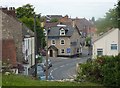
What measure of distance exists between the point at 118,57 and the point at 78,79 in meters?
1.56

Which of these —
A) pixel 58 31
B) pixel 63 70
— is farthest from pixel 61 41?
pixel 63 70

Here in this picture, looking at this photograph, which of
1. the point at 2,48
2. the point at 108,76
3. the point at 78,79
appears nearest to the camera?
the point at 108,76

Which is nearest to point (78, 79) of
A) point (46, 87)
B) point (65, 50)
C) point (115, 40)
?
point (46, 87)

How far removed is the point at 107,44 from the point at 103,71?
34481 millimetres

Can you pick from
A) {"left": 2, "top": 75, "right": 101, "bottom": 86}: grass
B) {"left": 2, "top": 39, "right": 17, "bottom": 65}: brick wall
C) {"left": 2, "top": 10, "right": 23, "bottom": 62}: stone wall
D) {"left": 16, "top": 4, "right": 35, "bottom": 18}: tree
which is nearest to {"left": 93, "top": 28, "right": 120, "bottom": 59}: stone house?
{"left": 2, "top": 10, "right": 23, "bottom": 62}: stone wall

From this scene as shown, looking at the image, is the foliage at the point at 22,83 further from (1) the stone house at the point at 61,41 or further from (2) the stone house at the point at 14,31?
(1) the stone house at the point at 61,41

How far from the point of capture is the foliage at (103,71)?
1220 centimetres

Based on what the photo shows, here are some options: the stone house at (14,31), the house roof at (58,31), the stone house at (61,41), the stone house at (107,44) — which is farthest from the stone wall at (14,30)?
the house roof at (58,31)

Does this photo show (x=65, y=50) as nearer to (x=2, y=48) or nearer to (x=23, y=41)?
(x=23, y=41)

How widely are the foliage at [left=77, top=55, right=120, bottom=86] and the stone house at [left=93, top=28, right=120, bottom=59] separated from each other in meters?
32.7

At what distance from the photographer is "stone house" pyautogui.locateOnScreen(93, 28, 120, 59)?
46.0 meters

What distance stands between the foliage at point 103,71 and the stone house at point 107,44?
32690 mm

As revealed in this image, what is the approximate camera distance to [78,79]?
13180 mm

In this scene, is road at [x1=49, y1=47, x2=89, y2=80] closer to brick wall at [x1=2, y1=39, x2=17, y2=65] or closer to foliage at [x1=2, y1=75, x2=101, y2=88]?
brick wall at [x1=2, y1=39, x2=17, y2=65]
